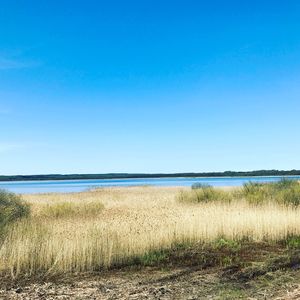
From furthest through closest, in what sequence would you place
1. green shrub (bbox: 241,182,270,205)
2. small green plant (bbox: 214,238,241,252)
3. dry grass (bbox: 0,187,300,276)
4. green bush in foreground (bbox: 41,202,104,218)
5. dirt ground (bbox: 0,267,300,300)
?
green shrub (bbox: 241,182,270,205) → green bush in foreground (bbox: 41,202,104,218) → small green plant (bbox: 214,238,241,252) → dry grass (bbox: 0,187,300,276) → dirt ground (bbox: 0,267,300,300)

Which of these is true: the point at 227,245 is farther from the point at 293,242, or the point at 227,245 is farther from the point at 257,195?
the point at 257,195

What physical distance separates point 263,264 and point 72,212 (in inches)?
628

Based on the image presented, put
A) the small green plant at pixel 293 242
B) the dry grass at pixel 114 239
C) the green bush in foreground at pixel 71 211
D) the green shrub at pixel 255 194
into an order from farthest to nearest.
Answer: the green shrub at pixel 255 194 → the green bush in foreground at pixel 71 211 → the small green plant at pixel 293 242 → the dry grass at pixel 114 239

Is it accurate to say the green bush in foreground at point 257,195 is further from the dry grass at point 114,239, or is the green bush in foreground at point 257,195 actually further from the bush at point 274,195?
the dry grass at point 114,239

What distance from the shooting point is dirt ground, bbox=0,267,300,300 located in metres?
7.95

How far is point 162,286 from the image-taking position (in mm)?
8672

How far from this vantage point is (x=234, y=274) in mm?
9609

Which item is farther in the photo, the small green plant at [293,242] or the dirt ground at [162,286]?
the small green plant at [293,242]

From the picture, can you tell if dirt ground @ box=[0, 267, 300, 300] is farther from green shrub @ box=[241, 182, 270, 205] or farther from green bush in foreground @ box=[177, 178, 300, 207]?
green shrub @ box=[241, 182, 270, 205]

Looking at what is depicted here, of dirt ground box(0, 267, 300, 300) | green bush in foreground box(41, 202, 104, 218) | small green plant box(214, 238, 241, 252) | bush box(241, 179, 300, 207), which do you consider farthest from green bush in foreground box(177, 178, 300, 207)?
dirt ground box(0, 267, 300, 300)

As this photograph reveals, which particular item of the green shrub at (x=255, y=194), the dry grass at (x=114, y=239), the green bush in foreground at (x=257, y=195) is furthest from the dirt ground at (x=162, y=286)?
the green shrub at (x=255, y=194)

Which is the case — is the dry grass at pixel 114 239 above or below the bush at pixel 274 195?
below

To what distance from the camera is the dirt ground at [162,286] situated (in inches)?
313

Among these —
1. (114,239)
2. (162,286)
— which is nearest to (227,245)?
(114,239)
